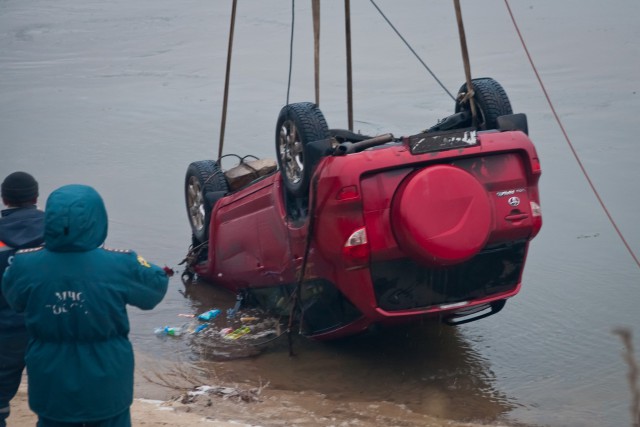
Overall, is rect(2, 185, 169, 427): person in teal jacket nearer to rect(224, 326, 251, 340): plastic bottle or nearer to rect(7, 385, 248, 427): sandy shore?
rect(7, 385, 248, 427): sandy shore

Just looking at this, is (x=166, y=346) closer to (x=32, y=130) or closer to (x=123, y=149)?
(x=123, y=149)

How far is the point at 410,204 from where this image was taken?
5.91 meters

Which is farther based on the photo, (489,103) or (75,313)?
(489,103)

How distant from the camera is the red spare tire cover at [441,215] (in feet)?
19.4

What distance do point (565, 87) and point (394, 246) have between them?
33.8 feet

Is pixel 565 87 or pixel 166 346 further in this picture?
pixel 565 87

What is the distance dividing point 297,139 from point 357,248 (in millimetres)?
1054

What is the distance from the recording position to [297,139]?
6.71 meters

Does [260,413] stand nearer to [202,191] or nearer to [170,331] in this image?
[170,331]

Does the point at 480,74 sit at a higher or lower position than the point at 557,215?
higher

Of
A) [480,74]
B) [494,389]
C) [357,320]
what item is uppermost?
[480,74]

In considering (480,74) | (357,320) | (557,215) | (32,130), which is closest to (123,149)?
(32,130)

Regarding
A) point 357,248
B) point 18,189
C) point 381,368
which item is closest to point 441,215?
point 357,248

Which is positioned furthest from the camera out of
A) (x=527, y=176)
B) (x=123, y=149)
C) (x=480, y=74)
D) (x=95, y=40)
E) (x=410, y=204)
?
(x=95, y=40)
